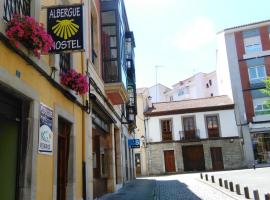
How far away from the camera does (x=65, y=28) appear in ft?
22.7

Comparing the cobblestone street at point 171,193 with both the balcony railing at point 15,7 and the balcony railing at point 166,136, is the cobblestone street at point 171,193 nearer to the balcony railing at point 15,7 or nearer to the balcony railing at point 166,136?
the balcony railing at point 15,7

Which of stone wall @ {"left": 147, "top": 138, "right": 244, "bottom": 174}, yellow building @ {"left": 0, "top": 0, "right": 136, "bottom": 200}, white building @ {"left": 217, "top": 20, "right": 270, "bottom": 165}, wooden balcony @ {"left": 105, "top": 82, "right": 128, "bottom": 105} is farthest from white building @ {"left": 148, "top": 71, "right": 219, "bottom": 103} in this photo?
yellow building @ {"left": 0, "top": 0, "right": 136, "bottom": 200}

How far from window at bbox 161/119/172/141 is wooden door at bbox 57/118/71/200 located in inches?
1108

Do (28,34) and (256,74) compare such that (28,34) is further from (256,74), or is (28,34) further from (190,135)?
(256,74)

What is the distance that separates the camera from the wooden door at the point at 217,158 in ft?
112

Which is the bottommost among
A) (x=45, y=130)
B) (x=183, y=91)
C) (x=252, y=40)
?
(x=45, y=130)

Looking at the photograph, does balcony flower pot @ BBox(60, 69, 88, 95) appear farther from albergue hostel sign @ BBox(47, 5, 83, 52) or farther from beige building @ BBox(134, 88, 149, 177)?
beige building @ BBox(134, 88, 149, 177)

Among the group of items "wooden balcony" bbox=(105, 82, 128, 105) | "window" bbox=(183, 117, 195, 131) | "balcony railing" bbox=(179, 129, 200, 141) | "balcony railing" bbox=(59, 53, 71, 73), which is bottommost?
"balcony railing" bbox=(59, 53, 71, 73)

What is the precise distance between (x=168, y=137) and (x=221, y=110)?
20.4 feet

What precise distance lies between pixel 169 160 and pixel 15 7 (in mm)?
30783

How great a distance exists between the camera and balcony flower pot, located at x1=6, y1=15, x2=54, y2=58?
5346 mm

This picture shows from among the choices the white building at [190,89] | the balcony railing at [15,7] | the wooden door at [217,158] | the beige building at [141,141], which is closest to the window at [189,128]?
the wooden door at [217,158]

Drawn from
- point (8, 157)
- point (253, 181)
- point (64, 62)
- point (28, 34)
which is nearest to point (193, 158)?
point (253, 181)

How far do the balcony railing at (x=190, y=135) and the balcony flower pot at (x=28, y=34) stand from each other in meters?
30.4
